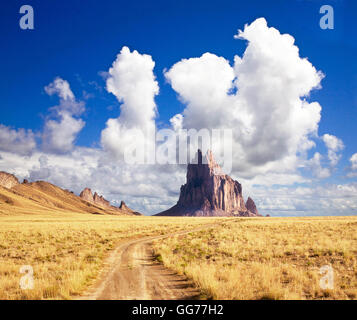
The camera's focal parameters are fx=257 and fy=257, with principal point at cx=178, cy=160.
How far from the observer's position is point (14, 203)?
148 meters

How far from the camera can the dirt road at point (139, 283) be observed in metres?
8.97

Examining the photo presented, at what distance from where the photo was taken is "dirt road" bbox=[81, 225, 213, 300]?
897cm

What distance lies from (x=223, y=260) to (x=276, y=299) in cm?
743

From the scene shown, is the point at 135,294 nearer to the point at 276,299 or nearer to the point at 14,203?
the point at 276,299

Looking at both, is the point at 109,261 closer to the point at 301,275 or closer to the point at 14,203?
the point at 301,275

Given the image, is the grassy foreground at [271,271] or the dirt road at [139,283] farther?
the grassy foreground at [271,271]

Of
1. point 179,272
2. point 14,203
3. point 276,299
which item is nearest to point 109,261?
point 179,272

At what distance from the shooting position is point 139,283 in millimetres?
10539

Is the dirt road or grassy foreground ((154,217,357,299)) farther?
grassy foreground ((154,217,357,299))

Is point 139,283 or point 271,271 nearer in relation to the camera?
point 139,283

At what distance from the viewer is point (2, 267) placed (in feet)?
45.1
